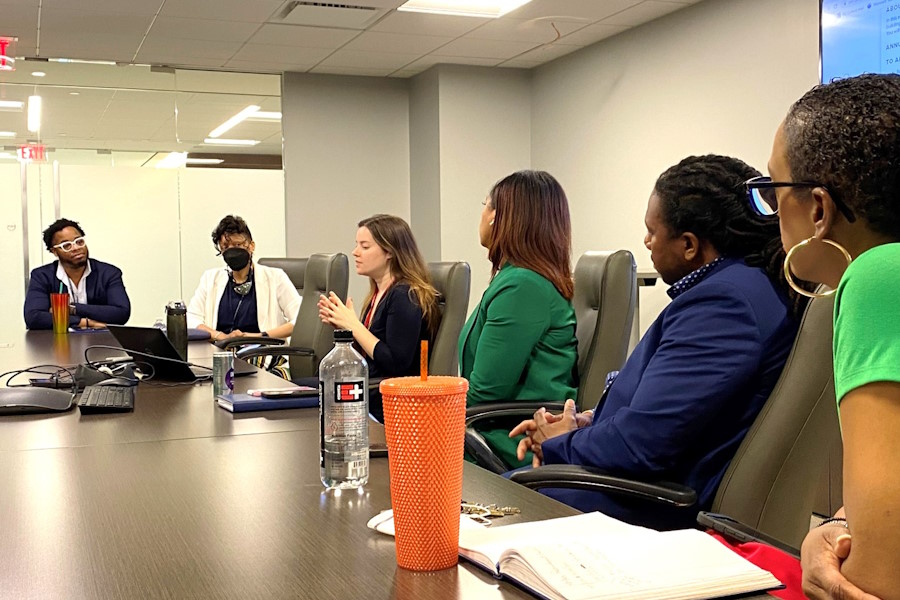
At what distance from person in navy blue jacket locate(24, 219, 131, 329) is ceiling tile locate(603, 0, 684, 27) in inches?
134

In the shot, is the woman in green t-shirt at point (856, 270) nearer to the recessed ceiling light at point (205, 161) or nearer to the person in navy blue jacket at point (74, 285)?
the person in navy blue jacket at point (74, 285)

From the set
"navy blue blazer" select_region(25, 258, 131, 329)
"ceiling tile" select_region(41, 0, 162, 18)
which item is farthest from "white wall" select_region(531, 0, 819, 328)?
"navy blue blazer" select_region(25, 258, 131, 329)

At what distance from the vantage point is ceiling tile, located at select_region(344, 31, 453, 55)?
625cm

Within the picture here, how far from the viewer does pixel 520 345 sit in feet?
8.22

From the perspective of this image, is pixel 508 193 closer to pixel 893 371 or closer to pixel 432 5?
pixel 893 371

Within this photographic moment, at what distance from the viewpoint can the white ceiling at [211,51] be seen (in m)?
5.59

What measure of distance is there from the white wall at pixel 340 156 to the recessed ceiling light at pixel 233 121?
345 millimetres

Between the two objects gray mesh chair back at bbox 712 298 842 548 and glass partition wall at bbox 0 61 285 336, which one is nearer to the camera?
gray mesh chair back at bbox 712 298 842 548

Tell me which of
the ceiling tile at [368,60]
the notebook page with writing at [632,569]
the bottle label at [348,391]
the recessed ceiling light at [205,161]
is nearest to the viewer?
the notebook page with writing at [632,569]

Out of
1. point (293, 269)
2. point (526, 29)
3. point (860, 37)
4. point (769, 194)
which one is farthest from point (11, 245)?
point (769, 194)

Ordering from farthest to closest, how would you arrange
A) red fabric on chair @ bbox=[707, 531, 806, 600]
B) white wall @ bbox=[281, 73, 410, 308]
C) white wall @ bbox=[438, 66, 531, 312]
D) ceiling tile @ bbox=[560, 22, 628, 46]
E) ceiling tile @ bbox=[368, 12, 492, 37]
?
white wall @ bbox=[281, 73, 410, 308] < white wall @ bbox=[438, 66, 531, 312] < ceiling tile @ bbox=[560, 22, 628, 46] < ceiling tile @ bbox=[368, 12, 492, 37] < red fabric on chair @ bbox=[707, 531, 806, 600]

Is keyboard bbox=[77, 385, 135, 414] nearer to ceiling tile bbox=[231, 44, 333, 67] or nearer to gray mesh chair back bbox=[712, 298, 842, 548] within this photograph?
gray mesh chair back bbox=[712, 298, 842, 548]

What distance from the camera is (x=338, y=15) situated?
568 cm

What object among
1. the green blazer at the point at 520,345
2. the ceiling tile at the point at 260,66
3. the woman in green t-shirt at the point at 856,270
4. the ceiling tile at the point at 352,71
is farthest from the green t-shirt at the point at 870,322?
the ceiling tile at the point at 352,71
